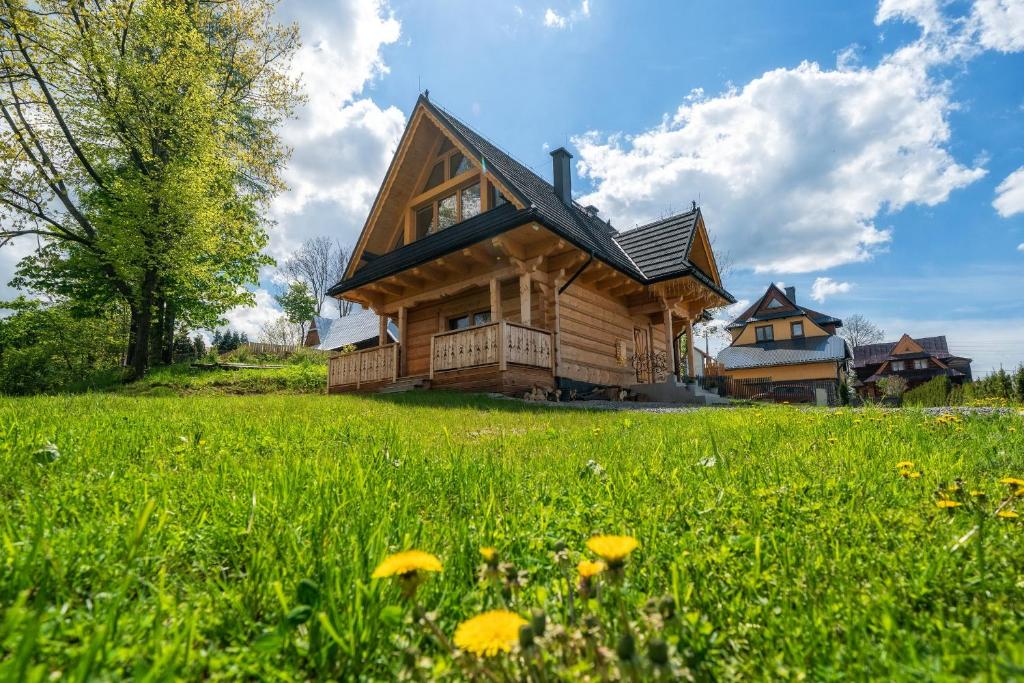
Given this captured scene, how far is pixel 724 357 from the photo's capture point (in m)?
38.4

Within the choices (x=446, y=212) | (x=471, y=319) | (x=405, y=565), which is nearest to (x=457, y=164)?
(x=446, y=212)

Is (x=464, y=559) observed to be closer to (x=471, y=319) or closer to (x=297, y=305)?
(x=471, y=319)

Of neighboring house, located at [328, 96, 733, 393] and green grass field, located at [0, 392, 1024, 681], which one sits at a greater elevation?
neighboring house, located at [328, 96, 733, 393]

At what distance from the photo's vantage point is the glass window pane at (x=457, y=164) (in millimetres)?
14422

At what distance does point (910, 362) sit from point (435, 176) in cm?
4961

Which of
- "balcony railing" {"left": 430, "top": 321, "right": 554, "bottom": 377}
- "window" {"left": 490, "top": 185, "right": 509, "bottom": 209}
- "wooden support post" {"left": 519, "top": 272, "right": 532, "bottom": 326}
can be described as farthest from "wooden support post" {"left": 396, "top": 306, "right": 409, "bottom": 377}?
"wooden support post" {"left": 519, "top": 272, "right": 532, "bottom": 326}

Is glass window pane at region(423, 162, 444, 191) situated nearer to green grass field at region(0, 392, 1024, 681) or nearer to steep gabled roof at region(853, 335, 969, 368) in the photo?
green grass field at region(0, 392, 1024, 681)

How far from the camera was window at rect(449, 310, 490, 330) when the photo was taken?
45.9 ft

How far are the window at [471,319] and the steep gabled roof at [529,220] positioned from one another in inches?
84.9

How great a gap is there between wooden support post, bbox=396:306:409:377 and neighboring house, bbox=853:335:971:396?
41.2m

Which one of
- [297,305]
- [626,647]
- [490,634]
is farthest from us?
[297,305]

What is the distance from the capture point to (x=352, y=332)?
112 ft

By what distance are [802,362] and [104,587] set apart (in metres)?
38.6

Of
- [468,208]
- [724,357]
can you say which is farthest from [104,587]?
[724,357]
